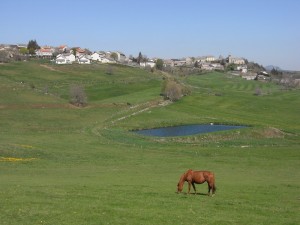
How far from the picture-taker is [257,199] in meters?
25.3

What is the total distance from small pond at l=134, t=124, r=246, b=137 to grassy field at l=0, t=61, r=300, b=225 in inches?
111

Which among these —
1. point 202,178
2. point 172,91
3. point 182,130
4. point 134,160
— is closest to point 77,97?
point 172,91

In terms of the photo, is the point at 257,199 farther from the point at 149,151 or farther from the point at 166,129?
the point at 166,129

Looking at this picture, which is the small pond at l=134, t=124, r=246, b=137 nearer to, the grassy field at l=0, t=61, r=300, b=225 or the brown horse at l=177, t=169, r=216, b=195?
the grassy field at l=0, t=61, r=300, b=225

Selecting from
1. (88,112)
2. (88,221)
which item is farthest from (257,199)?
(88,112)

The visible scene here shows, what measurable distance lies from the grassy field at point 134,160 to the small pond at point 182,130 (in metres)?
2.82

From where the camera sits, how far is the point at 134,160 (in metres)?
48.2

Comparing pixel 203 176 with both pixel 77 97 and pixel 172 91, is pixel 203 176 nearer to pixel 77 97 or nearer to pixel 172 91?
pixel 77 97

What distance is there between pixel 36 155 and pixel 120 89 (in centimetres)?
10250

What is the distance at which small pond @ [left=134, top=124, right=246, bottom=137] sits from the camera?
282 ft

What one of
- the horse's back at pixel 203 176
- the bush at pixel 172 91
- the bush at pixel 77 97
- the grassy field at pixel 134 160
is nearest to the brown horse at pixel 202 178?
the horse's back at pixel 203 176

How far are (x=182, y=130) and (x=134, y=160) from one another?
145 feet

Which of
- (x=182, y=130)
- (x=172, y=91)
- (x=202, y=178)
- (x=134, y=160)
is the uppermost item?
(x=202, y=178)

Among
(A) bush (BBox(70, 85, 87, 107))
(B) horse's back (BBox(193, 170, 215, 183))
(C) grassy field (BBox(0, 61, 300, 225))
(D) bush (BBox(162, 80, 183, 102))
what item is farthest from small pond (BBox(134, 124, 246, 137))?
(B) horse's back (BBox(193, 170, 215, 183))
